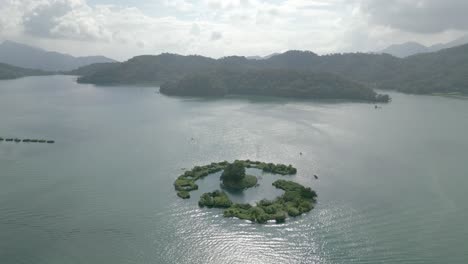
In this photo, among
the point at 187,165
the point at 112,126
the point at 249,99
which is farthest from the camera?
the point at 249,99

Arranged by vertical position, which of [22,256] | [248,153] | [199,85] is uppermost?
[199,85]

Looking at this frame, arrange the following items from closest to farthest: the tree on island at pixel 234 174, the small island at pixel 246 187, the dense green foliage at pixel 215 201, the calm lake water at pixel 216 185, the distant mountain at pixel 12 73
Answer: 1. the calm lake water at pixel 216 185
2. the small island at pixel 246 187
3. the dense green foliage at pixel 215 201
4. the tree on island at pixel 234 174
5. the distant mountain at pixel 12 73

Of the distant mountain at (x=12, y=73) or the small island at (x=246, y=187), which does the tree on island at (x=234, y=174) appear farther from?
the distant mountain at (x=12, y=73)

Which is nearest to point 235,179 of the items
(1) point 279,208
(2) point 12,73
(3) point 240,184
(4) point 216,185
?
(3) point 240,184

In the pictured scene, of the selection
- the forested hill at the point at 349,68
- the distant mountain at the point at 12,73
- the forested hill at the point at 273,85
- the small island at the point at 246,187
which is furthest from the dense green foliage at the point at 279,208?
the distant mountain at the point at 12,73

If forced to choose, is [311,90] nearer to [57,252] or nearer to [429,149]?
[429,149]

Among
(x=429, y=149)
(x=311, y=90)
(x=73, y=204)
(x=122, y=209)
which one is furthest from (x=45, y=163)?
(x=311, y=90)

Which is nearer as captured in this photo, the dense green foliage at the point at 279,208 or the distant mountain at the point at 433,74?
the dense green foliage at the point at 279,208
